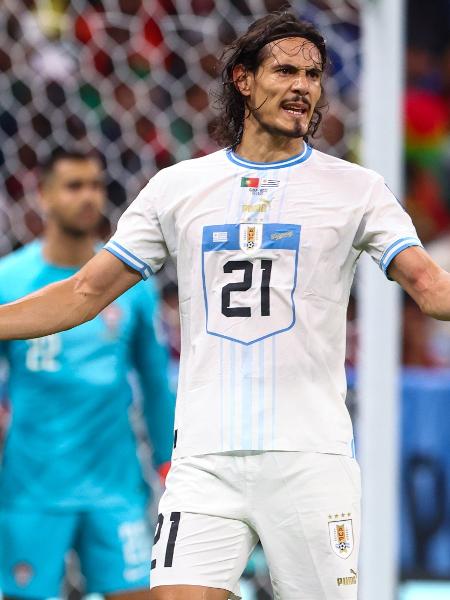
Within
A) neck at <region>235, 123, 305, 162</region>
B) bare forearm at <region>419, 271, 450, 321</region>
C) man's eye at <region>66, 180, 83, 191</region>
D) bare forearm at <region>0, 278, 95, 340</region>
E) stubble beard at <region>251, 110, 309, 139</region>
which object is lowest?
bare forearm at <region>0, 278, 95, 340</region>

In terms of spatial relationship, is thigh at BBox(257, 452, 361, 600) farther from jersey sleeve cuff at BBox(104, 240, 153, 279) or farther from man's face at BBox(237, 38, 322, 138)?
man's face at BBox(237, 38, 322, 138)

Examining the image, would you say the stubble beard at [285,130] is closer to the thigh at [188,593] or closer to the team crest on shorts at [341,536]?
the team crest on shorts at [341,536]

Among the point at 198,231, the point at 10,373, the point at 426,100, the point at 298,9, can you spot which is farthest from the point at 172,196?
the point at 426,100

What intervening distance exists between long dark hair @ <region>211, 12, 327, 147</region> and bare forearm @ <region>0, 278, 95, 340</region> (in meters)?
0.58

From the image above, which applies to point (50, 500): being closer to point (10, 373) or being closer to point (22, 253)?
point (10, 373)

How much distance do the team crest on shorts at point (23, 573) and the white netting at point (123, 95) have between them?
1786 mm

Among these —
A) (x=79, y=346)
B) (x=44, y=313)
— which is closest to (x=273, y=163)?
(x=44, y=313)

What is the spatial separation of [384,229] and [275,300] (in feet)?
1.01

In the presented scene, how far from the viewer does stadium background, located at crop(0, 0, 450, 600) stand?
677cm

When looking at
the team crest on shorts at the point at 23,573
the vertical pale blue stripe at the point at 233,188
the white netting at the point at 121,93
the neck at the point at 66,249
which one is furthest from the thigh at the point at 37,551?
the white netting at the point at 121,93

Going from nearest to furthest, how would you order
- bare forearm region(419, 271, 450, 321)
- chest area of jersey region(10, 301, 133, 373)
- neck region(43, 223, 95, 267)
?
bare forearm region(419, 271, 450, 321) < chest area of jersey region(10, 301, 133, 373) < neck region(43, 223, 95, 267)

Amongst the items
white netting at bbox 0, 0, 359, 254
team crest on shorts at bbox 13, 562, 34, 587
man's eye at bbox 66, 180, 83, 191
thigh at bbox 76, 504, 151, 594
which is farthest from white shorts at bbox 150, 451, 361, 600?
white netting at bbox 0, 0, 359, 254

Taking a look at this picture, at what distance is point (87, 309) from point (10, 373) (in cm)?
163

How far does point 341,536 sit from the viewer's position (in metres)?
3.35
